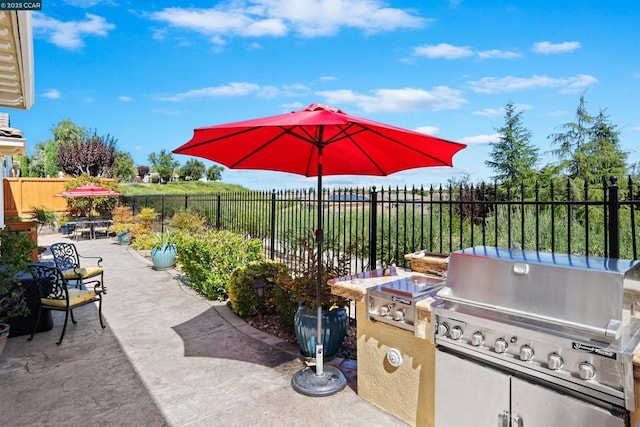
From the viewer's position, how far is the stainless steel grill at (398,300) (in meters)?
2.66

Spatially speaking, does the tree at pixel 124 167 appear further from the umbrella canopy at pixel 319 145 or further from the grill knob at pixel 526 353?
the grill knob at pixel 526 353

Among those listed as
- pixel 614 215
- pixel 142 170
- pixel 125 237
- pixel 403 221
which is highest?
pixel 142 170

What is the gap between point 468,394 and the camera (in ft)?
7.50

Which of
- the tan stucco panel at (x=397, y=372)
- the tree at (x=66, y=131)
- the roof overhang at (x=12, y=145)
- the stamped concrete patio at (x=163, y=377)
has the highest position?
the tree at (x=66, y=131)

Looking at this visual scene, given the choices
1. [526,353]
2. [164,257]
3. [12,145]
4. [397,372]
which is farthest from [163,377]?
[164,257]

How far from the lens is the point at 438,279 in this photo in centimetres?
327

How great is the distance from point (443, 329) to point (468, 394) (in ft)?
1.35

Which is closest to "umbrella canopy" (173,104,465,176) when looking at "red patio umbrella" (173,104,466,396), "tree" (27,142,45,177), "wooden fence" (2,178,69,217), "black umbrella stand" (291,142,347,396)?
"red patio umbrella" (173,104,466,396)

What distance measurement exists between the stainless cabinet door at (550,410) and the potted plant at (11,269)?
Answer: 499 cm

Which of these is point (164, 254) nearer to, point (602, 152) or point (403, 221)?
point (403, 221)

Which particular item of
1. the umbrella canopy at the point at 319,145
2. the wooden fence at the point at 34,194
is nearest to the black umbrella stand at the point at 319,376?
the umbrella canopy at the point at 319,145

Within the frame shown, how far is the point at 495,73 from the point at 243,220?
7751mm

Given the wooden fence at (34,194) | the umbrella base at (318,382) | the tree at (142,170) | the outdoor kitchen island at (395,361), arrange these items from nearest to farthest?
the outdoor kitchen island at (395,361) → the umbrella base at (318,382) → the wooden fence at (34,194) → the tree at (142,170)

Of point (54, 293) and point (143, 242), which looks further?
point (143, 242)
